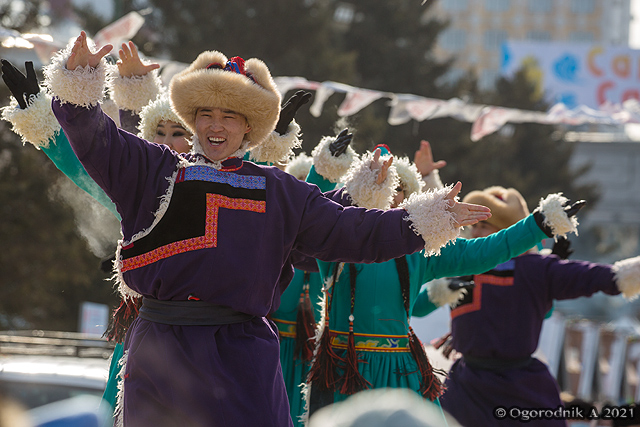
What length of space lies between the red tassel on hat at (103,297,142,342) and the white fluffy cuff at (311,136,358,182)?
39.6 inches

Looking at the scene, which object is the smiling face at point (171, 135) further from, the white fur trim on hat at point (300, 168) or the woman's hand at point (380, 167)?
the white fur trim on hat at point (300, 168)

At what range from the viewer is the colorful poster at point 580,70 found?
29172 mm

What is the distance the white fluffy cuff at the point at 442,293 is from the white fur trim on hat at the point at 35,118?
2.56 m

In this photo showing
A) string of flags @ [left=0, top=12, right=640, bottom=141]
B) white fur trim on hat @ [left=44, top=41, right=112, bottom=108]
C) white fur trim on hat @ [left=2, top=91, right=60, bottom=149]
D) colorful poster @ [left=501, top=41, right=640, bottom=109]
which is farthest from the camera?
colorful poster @ [left=501, top=41, right=640, bottom=109]

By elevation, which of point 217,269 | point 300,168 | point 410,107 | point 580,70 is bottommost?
point 217,269

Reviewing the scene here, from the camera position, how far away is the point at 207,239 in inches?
105

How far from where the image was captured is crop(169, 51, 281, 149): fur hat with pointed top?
110 inches

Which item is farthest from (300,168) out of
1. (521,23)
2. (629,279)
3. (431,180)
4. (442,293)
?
(521,23)

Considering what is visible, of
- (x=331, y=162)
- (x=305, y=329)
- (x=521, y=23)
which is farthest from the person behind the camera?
(x=521, y=23)

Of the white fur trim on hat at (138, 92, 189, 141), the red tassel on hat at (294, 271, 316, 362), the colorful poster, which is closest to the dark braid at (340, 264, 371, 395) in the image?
the red tassel on hat at (294, 271, 316, 362)

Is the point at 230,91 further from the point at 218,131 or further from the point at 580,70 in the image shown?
the point at 580,70

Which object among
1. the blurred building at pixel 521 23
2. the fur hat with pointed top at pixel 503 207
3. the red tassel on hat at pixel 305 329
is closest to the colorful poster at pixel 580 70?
the fur hat with pointed top at pixel 503 207

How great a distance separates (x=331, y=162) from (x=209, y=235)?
113 cm

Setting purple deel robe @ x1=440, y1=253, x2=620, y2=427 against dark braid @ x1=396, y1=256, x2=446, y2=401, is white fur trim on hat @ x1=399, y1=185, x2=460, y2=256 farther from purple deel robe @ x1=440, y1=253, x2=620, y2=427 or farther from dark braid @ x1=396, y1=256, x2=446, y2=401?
purple deel robe @ x1=440, y1=253, x2=620, y2=427
